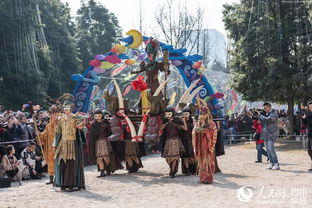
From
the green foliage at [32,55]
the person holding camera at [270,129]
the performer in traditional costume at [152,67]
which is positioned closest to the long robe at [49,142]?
the performer in traditional costume at [152,67]

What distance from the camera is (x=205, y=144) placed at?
9375mm

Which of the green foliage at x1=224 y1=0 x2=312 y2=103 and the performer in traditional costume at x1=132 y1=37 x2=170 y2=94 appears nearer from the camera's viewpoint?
the performer in traditional costume at x1=132 y1=37 x2=170 y2=94

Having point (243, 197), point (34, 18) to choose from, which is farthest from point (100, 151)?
point (34, 18)

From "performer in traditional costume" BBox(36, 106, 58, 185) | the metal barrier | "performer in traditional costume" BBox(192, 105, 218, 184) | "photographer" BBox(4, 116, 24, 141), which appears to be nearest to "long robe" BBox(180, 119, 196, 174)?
"performer in traditional costume" BBox(192, 105, 218, 184)

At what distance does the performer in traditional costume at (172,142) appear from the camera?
1037cm

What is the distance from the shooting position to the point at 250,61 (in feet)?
65.7

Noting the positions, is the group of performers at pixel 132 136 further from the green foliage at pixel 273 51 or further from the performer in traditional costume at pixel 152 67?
the green foliage at pixel 273 51

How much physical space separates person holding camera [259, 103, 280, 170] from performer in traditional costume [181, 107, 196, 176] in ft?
6.04

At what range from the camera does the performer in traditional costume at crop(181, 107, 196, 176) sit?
10867 millimetres

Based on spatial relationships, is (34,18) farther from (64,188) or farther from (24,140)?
(64,188)

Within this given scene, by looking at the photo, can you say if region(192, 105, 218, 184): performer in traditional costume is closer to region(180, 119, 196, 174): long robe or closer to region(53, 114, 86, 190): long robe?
region(180, 119, 196, 174): long robe

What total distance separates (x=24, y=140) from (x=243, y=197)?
652 cm

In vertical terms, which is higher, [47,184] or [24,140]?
[24,140]

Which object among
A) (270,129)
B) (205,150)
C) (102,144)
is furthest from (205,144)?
(102,144)
